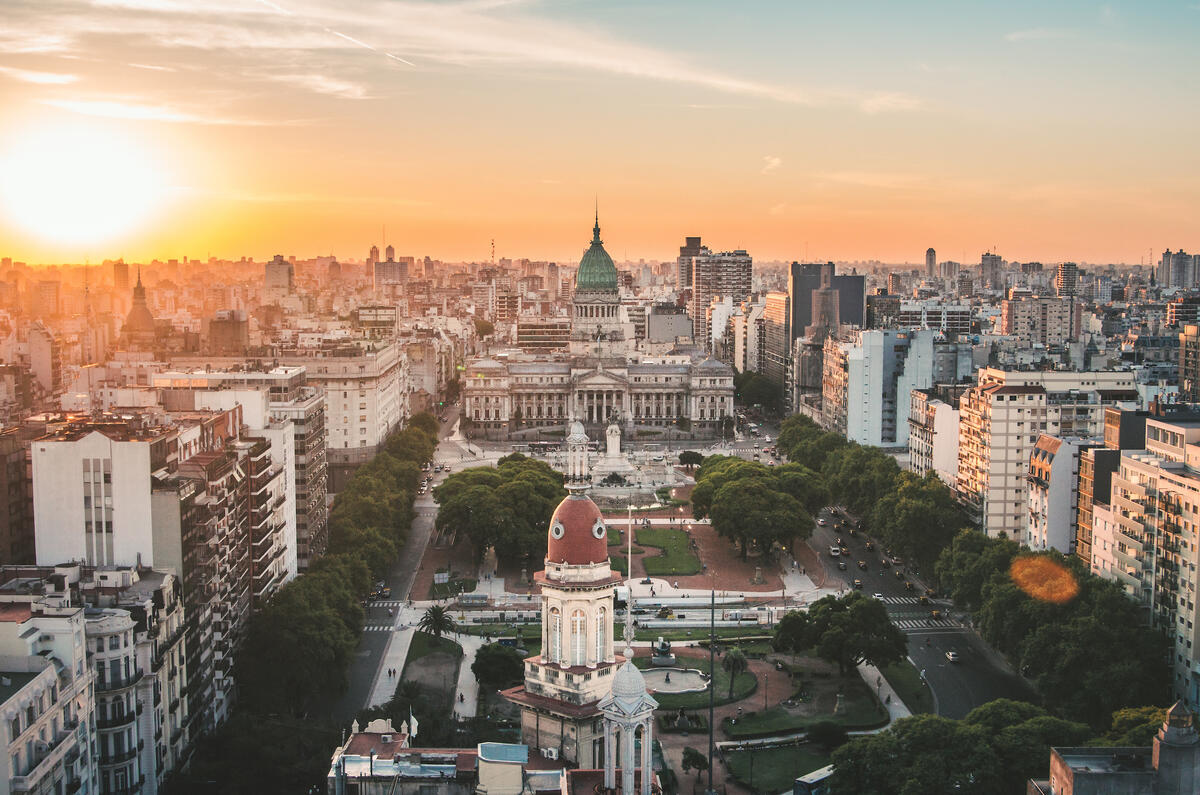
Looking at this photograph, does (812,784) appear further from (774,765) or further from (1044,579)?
(1044,579)

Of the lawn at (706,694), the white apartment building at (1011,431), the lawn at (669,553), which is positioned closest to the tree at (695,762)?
the lawn at (706,694)

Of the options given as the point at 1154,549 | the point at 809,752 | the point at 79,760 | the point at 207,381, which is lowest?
the point at 809,752

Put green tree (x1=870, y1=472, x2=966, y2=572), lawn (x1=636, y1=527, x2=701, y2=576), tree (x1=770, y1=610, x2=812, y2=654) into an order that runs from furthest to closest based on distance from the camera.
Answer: lawn (x1=636, y1=527, x2=701, y2=576) < green tree (x1=870, y1=472, x2=966, y2=572) < tree (x1=770, y1=610, x2=812, y2=654)

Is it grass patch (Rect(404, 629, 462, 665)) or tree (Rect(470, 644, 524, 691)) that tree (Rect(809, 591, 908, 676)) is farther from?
grass patch (Rect(404, 629, 462, 665))

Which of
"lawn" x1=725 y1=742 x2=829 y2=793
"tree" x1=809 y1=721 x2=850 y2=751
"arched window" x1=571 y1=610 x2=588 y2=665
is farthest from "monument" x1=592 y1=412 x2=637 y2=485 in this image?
"arched window" x1=571 y1=610 x2=588 y2=665

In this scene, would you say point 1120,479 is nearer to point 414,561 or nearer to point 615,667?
point 615,667

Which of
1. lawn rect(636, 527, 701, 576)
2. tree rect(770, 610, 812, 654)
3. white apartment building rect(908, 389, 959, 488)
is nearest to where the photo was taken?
tree rect(770, 610, 812, 654)

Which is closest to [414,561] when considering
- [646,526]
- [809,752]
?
[646,526]
